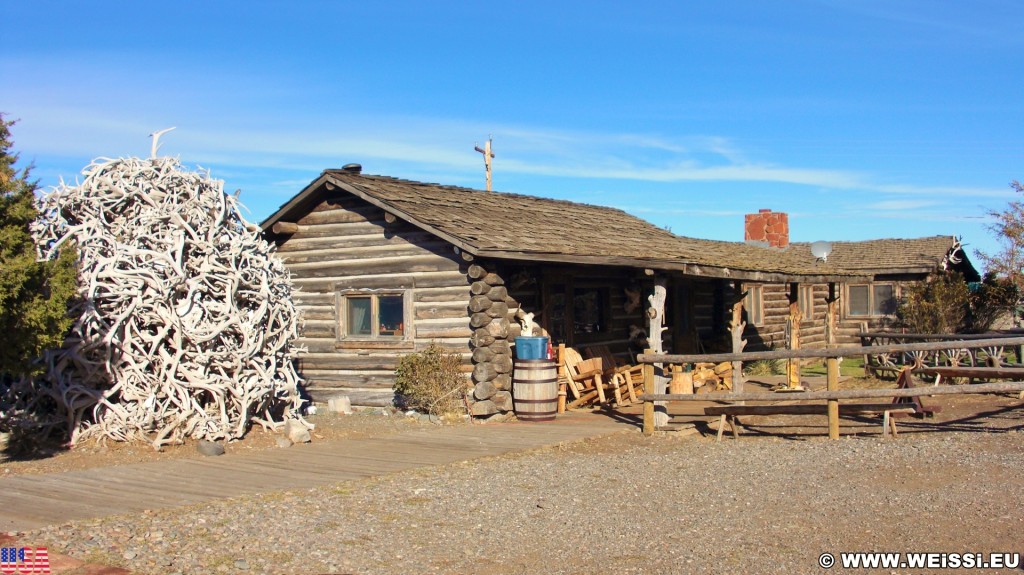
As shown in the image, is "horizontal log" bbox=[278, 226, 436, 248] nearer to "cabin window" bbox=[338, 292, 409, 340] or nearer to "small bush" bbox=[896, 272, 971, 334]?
"cabin window" bbox=[338, 292, 409, 340]

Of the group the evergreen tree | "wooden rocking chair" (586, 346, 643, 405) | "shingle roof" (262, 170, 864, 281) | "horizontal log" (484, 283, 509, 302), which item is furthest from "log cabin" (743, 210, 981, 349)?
the evergreen tree

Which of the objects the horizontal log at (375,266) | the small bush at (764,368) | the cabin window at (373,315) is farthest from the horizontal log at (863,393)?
the small bush at (764,368)

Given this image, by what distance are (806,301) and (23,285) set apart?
25.1 m

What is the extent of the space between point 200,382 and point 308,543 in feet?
16.2

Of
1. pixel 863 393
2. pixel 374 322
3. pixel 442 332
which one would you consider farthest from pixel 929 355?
pixel 374 322

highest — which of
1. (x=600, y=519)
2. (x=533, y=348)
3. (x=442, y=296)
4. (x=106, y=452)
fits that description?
(x=442, y=296)

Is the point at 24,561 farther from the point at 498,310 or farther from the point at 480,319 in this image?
the point at 498,310

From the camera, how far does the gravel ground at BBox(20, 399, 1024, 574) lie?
6.46 meters

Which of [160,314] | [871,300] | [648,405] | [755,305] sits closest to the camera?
[160,314]

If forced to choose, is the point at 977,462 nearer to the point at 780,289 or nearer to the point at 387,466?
the point at 387,466

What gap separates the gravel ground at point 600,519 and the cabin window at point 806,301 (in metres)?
19.2

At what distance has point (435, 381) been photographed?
1427 cm

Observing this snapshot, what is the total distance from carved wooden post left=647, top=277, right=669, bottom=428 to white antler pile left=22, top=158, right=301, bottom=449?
482cm

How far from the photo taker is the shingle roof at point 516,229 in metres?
13.6
